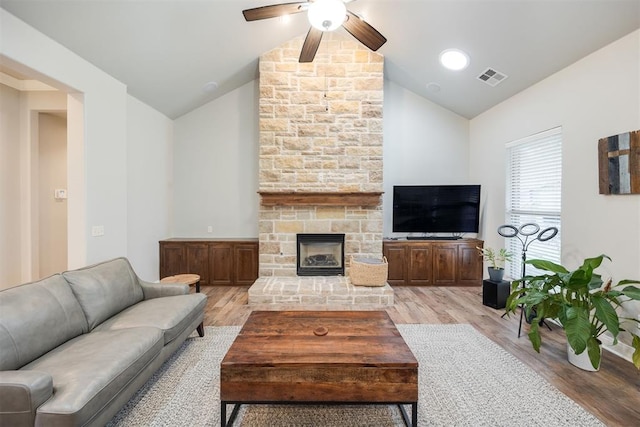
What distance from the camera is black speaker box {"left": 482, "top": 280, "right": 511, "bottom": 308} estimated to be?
3.78 m

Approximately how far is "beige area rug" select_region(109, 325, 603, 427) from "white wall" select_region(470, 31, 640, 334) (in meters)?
1.36

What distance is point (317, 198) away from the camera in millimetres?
4426

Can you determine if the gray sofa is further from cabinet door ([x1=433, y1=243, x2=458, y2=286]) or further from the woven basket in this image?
A: cabinet door ([x1=433, y1=243, x2=458, y2=286])

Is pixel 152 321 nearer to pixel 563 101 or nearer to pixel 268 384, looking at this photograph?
pixel 268 384

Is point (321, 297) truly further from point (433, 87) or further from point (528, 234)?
point (433, 87)

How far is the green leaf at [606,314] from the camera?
2082 mm

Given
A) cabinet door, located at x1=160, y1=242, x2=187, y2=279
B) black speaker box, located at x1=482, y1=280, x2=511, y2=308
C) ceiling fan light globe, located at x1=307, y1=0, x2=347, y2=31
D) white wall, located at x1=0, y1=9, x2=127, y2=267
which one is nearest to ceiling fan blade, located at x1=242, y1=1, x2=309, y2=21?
ceiling fan light globe, located at x1=307, y1=0, x2=347, y2=31

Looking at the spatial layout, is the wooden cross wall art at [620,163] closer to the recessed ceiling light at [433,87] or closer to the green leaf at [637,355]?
the green leaf at [637,355]

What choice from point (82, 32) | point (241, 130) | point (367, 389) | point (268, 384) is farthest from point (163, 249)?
point (367, 389)

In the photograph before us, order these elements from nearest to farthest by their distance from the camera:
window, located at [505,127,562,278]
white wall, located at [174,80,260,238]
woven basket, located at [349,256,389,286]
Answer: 1. window, located at [505,127,562,278]
2. woven basket, located at [349,256,389,286]
3. white wall, located at [174,80,260,238]

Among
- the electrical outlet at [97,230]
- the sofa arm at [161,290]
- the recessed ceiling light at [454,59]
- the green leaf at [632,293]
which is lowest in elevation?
the sofa arm at [161,290]

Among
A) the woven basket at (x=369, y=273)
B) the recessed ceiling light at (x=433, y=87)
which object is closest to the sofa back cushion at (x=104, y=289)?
the woven basket at (x=369, y=273)

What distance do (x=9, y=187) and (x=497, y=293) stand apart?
644 cm

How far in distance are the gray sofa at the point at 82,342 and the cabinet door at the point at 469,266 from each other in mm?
4129
